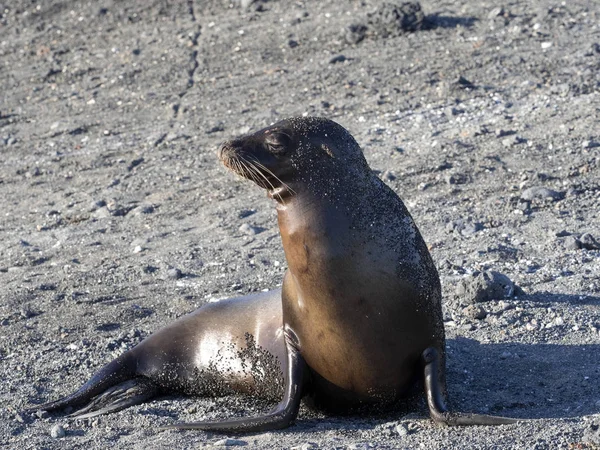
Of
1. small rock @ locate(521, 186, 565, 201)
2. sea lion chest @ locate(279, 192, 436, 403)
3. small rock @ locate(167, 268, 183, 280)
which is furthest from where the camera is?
small rock @ locate(521, 186, 565, 201)

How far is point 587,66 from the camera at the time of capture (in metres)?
10.4

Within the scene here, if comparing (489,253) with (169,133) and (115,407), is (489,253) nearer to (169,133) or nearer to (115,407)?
(115,407)

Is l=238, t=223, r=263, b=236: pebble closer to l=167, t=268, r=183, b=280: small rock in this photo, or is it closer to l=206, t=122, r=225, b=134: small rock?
l=167, t=268, r=183, b=280: small rock

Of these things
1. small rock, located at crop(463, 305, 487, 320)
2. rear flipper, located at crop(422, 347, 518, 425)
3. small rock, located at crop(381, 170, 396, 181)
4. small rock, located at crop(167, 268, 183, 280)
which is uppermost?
rear flipper, located at crop(422, 347, 518, 425)

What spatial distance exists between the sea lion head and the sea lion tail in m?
1.56

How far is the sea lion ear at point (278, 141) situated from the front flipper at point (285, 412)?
813 millimetres

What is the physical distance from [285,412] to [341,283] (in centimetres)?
A: 61

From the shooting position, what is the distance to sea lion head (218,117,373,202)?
15.2ft

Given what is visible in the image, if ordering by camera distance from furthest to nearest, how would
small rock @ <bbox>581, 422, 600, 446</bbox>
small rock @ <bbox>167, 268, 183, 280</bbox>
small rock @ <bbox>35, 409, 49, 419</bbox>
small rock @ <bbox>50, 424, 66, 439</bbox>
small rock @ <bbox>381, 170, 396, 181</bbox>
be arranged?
small rock @ <bbox>381, 170, 396, 181</bbox> < small rock @ <bbox>167, 268, 183, 280</bbox> < small rock @ <bbox>35, 409, 49, 419</bbox> < small rock @ <bbox>50, 424, 66, 439</bbox> < small rock @ <bbox>581, 422, 600, 446</bbox>

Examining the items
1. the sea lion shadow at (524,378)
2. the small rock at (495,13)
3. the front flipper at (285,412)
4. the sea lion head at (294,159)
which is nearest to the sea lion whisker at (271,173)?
the sea lion head at (294,159)

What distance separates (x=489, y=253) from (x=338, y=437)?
2835 mm

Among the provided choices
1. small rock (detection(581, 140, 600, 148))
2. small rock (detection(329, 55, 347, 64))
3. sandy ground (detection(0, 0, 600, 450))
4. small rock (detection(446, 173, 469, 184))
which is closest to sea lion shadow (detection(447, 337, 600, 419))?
sandy ground (detection(0, 0, 600, 450))

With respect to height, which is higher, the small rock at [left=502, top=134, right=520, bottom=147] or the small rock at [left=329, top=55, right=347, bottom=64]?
the small rock at [left=329, top=55, right=347, bottom=64]

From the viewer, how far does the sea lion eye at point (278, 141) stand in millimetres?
4645
